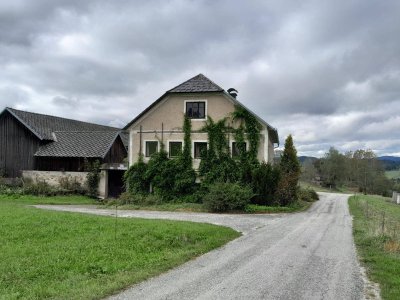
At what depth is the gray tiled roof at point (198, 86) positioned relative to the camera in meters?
28.6

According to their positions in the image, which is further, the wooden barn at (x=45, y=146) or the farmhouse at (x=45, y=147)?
the wooden barn at (x=45, y=146)

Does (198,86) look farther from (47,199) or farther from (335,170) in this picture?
(335,170)

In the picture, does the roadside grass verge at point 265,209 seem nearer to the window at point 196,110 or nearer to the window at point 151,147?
the window at point 196,110

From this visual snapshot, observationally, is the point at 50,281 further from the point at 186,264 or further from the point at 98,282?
the point at 186,264

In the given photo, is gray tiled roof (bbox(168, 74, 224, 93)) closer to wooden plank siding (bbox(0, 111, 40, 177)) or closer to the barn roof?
the barn roof

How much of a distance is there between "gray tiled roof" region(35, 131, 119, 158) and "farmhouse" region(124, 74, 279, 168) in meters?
5.70

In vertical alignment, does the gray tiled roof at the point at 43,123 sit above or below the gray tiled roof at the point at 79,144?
above

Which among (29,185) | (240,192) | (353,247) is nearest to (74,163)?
(29,185)

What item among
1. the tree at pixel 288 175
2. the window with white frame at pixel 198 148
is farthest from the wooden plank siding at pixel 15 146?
the tree at pixel 288 175

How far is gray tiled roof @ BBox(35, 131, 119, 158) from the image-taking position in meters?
34.7

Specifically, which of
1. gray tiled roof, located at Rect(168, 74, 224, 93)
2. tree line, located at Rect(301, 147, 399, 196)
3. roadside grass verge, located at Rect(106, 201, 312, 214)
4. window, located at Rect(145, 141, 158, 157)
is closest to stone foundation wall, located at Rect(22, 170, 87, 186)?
window, located at Rect(145, 141, 158, 157)

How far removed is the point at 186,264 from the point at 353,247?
237 inches

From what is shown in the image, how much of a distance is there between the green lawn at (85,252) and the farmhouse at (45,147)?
64.4ft

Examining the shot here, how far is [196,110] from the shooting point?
95.8 feet
